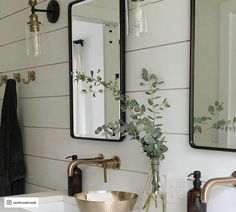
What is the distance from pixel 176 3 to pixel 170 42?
0.16m

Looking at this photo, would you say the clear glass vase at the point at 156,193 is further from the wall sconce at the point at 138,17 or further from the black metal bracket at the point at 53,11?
the black metal bracket at the point at 53,11

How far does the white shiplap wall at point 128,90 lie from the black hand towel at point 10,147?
0.09m

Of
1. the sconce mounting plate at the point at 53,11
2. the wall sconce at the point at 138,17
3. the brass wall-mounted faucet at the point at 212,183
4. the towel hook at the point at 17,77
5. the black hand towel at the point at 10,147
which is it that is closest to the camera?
the brass wall-mounted faucet at the point at 212,183

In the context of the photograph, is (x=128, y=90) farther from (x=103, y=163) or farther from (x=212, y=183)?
(x=212, y=183)

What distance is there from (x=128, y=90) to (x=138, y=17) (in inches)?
14.1

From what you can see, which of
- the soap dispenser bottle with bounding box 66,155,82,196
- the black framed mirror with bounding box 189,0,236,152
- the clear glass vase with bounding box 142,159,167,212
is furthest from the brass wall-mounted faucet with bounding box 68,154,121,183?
the black framed mirror with bounding box 189,0,236,152

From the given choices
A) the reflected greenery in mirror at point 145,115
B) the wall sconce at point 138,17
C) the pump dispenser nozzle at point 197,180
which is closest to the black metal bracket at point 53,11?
the reflected greenery in mirror at point 145,115

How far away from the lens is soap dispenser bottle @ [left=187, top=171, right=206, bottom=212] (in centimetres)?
139

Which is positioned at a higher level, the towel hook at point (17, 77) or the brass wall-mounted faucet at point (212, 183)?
the towel hook at point (17, 77)

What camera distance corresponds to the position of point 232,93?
1438mm

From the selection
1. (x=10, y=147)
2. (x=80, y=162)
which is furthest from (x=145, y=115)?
(x=10, y=147)

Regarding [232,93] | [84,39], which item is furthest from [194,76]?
[84,39]

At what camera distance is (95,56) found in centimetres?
203

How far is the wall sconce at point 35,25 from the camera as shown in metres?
2.08
